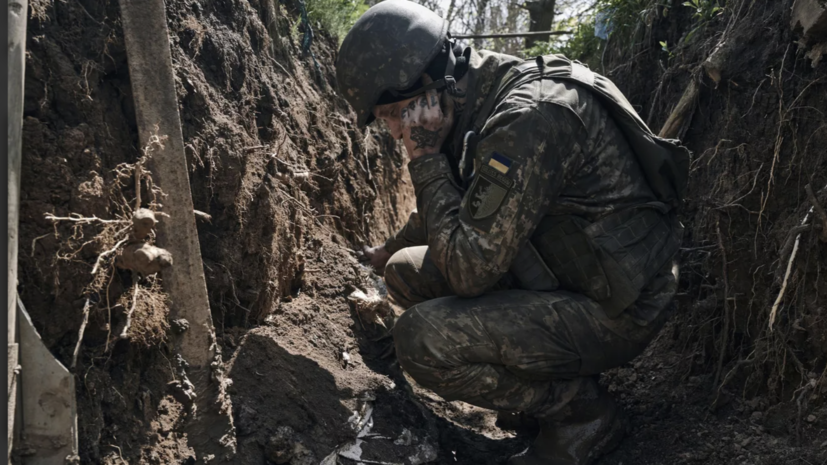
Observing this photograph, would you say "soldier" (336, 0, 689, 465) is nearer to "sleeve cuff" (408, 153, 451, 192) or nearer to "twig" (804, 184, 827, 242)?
"sleeve cuff" (408, 153, 451, 192)

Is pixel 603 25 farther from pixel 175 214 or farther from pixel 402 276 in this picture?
pixel 175 214

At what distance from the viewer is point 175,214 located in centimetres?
240

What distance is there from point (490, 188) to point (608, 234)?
536 mm

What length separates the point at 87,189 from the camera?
88.7 inches

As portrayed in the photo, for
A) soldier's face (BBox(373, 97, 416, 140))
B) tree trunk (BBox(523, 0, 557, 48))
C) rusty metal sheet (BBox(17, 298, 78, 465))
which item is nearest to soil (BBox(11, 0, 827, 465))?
rusty metal sheet (BBox(17, 298, 78, 465))

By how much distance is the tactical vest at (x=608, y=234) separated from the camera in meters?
2.67

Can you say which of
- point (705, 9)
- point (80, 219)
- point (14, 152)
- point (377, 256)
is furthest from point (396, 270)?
point (705, 9)

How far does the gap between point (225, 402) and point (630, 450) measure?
1683mm

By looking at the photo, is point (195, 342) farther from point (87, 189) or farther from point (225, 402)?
point (87, 189)

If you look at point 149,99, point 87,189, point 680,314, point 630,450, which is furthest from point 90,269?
point 680,314

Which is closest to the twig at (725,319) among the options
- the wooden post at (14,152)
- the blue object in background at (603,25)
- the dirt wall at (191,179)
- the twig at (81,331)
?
the dirt wall at (191,179)

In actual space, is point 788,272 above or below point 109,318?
above

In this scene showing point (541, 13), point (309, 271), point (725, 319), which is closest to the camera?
point (725, 319)

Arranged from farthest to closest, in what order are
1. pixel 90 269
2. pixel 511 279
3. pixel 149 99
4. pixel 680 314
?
pixel 680 314, pixel 511 279, pixel 149 99, pixel 90 269
